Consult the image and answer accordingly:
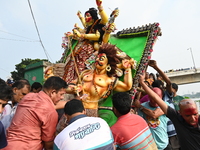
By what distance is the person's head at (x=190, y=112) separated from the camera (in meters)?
1.71

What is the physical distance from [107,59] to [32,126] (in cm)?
195

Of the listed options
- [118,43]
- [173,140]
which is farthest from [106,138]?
[118,43]

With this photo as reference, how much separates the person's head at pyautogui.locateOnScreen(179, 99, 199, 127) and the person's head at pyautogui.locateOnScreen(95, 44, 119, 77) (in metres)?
1.72

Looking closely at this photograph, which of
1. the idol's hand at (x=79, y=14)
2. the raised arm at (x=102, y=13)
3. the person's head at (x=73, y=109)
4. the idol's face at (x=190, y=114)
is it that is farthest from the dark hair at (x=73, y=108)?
the idol's hand at (x=79, y=14)

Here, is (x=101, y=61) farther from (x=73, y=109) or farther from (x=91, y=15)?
(x=73, y=109)

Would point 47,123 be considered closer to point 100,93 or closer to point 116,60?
point 100,93

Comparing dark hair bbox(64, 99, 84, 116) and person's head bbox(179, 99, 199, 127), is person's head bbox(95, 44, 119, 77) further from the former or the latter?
person's head bbox(179, 99, 199, 127)

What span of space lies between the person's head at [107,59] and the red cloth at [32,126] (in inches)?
62.3

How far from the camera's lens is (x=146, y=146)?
1746mm

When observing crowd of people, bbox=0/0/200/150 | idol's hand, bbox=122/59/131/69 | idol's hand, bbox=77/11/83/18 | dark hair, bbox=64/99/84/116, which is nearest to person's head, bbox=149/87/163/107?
crowd of people, bbox=0/0/200/150

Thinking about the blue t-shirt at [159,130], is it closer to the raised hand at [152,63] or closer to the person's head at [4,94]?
the raised hand at [152,63]

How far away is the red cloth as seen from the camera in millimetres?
1701

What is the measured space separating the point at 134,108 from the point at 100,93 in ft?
2.35

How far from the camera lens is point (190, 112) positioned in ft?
5.61
